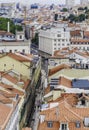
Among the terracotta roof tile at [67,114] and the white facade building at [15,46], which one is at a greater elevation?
the terracotta roof tile at [67,114]

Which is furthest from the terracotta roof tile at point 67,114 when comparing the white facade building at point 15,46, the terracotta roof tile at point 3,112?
the white facade building at point 15,46

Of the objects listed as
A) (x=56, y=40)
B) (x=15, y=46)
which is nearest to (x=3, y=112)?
(x=15, y=46)

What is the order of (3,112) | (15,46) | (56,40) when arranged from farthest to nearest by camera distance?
1. (56,40)
2. (15,46)
3. (3,112)

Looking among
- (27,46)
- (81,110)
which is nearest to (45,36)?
(27,46)

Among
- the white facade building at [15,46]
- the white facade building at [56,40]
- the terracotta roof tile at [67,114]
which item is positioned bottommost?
the white facade building at [56,40]

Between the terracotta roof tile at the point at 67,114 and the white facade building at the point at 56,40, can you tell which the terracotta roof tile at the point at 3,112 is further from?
the white facade building at the point at 56,40

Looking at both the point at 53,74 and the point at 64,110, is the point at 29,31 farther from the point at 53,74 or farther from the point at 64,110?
the point at 64,110

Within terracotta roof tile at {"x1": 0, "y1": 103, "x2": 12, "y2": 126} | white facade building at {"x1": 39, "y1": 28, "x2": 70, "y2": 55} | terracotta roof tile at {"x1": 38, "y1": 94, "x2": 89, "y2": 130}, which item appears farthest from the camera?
white facade building at {"x1": 39, "y1": 28, "x2": 70, "y2": 55}

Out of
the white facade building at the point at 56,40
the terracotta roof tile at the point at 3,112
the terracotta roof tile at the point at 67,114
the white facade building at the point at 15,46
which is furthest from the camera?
the white facade building at the point at 56,40

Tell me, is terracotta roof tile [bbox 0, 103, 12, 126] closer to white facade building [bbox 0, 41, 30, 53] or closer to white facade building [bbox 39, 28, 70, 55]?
white facade building [bbox 0, 41, 30, 53]

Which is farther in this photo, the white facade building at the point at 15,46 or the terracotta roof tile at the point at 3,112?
the white facade building at the point at 15,46

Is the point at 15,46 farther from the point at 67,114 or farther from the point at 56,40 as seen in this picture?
the point at 67,114

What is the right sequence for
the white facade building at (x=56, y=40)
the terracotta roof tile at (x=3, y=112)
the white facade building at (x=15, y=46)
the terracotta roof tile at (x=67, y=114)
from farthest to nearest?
the white facade building at (x=56, y=40) < the white facade building at (x=15, y=46) < the terracotta roof tile at (x=67, y=114) < the terracotta roof tile at (x=3, y=112)

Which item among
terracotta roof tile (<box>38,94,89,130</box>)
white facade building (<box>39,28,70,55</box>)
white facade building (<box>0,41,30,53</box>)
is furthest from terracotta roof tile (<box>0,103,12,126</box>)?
white facade building (<box>39,28,70,55</box>)
